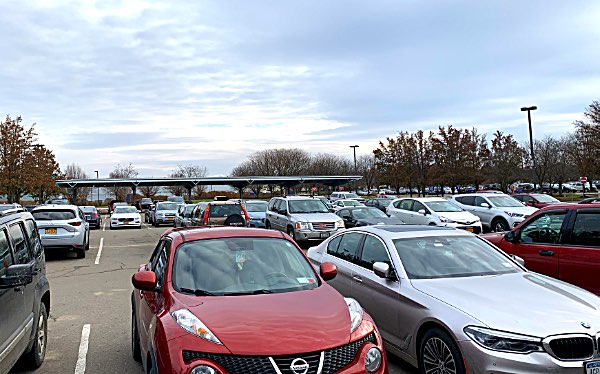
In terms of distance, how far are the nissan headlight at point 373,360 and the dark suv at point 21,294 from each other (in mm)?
2923

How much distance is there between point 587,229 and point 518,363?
11.6 ft

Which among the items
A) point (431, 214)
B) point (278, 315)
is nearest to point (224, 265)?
point (278, 315)

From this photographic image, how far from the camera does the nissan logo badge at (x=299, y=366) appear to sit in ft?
11.1

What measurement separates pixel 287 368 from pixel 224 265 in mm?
1583

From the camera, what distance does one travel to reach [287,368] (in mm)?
3375

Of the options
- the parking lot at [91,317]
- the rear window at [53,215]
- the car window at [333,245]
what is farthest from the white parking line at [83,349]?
the rear window at [53,215]

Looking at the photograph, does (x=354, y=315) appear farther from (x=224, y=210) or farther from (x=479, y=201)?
(x=479, y=201)

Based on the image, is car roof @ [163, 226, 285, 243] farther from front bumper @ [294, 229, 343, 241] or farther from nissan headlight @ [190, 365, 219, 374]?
front bumper @ [294, 229, 343, 241]

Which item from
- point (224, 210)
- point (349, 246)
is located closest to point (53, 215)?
point (224, 210)

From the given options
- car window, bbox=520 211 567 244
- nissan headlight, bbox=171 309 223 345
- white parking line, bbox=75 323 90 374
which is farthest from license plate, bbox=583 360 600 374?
white parking line, bbox=75 323 90 374

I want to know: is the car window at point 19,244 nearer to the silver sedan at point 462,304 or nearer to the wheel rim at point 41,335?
the wheel rim at point 41,335

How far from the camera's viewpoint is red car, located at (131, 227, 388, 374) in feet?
11.3

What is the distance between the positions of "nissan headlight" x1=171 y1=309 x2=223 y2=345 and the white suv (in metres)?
17.6

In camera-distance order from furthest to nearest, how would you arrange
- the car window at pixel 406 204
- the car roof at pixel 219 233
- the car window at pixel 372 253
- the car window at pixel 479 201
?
the car window at pixel 479 201 → the car window at pixel 406 204 → the car window at pixel 372 253 → the car roof at pixel 219 233
